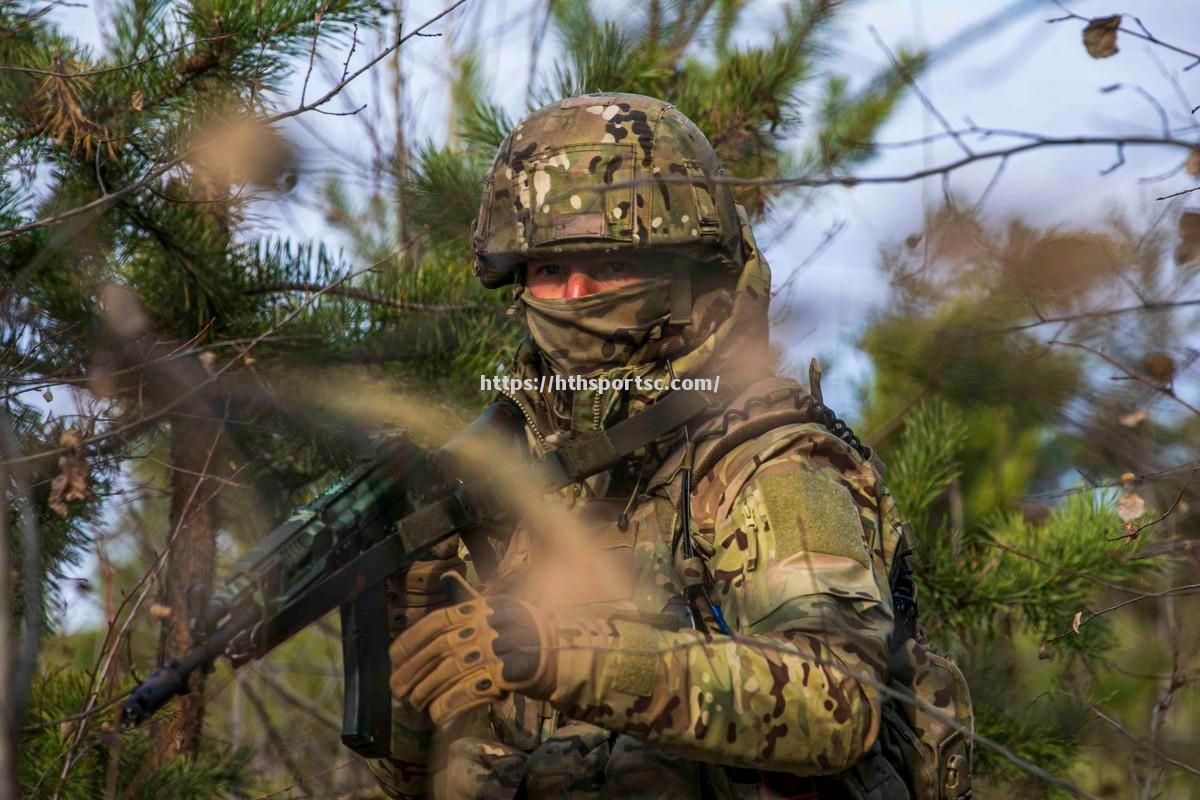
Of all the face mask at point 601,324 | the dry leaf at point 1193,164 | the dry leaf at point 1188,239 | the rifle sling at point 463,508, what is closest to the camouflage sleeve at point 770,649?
the rifle sling at point 463,508

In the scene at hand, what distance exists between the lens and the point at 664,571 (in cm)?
318

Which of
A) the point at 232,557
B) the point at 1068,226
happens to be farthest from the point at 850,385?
the point at 1068,226

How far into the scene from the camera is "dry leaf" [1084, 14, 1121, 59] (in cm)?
249

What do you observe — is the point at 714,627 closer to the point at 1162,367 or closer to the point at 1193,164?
the point at 1162,367

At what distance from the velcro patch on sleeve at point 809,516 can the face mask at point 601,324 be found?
0.55 m

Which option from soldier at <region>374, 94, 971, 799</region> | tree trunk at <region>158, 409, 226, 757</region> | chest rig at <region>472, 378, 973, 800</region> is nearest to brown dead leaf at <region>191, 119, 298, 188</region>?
tree trunk at <region>158, 409, 226, 757</region>

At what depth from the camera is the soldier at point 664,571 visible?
261 centimetres

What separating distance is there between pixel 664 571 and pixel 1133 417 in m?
0.98

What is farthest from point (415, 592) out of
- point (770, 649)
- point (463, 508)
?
point (770, 649)

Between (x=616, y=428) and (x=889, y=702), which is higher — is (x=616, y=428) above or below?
above

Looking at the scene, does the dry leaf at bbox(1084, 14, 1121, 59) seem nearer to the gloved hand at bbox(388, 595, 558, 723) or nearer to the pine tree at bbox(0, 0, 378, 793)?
the gloved hand at bbox(388, 595, 558, 723)

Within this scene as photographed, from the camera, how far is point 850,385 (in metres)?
5.65

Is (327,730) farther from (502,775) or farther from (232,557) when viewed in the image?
(502,775)

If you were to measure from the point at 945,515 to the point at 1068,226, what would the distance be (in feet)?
8.78
